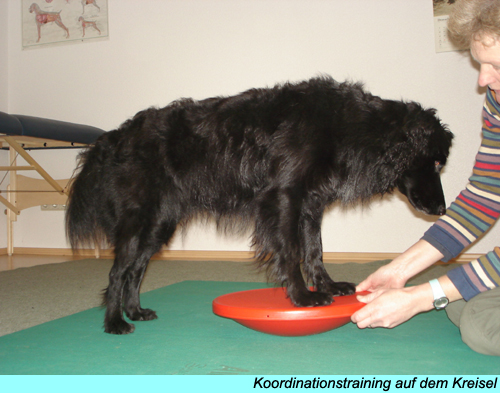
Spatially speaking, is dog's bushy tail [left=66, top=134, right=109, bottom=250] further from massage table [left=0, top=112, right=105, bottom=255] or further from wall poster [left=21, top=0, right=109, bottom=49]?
wall poster [left=21, top=0, right=109, bottom=49]

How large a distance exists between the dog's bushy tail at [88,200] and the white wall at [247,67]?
2265 mm

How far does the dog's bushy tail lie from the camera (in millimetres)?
2053

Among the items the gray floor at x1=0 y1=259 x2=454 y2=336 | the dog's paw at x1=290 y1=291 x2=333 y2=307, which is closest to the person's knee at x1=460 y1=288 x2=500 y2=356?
the dog's paw at x1=290 y1=291 x2=333 y2=307

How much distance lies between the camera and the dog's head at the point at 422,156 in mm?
1890

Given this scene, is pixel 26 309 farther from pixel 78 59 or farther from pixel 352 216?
pixel 78 59

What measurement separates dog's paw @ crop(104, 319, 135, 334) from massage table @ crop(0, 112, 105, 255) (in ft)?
7.33

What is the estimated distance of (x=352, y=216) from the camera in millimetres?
4023

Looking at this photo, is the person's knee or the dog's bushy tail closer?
the person's knee

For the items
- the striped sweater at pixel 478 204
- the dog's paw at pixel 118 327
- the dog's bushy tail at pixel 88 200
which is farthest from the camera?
the dog's bushy tail at pixel 88 200

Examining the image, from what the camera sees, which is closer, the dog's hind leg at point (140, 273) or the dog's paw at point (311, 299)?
the dog's paw at point (311, 299)

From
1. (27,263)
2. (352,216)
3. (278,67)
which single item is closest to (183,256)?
(27,263)

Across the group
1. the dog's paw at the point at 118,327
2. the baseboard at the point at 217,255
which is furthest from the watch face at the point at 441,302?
the baseboard at the point at 217,255

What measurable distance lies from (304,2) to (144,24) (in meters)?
1.76

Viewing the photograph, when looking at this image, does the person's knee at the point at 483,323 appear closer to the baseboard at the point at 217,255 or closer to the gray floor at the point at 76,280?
the gray floor at the point at 76,280
